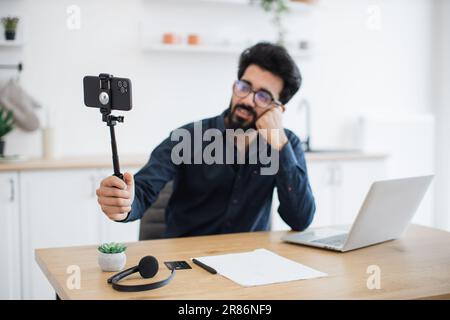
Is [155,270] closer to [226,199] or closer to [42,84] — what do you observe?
[226,199]

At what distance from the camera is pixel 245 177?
80.3 inches

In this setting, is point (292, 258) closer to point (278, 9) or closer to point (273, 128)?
point (273, 128)

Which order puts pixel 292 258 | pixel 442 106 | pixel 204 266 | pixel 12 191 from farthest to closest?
1. pixel 442 106
2. pixel 12 191
3. pixel 292 258
4. pixel 204 266

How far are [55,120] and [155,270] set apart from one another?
2.30 meters

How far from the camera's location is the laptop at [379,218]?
153cm

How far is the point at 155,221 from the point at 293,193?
0.53 m

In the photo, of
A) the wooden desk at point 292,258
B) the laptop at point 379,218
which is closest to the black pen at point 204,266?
the wooden desk at point 292,258

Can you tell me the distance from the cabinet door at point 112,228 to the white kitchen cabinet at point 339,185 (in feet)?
3.87

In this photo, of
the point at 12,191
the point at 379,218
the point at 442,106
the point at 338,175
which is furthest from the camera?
the point at 442,106

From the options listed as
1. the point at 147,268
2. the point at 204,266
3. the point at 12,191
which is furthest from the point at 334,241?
the point at 12,191

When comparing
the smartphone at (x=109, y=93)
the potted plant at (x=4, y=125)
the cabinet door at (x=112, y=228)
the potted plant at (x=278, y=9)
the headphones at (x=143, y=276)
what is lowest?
the cabinet door at (x=112, y=228)

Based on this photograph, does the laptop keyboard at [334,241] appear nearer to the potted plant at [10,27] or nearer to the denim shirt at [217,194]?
the denim shirt at [217,194]

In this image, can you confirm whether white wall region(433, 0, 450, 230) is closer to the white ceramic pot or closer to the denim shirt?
the denim shirt

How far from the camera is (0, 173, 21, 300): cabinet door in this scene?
2.82m
